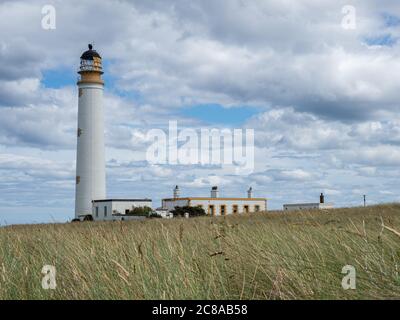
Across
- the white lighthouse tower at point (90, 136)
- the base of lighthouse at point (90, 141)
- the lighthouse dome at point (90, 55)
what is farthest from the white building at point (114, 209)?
the lighthouse dome at point (90, 55)

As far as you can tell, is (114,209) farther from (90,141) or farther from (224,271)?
(224,271)

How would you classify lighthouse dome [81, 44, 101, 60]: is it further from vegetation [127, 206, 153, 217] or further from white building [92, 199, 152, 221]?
vegetation [127, 206, 153, 217]

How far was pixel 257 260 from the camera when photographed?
5.04 metres

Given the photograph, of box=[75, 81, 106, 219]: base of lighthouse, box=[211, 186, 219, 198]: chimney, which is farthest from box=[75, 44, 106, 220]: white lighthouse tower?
box=[211, 186, 219, 198]: chimney

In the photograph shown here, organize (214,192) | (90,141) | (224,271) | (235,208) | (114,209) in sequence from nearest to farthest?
1. (224,271)
2. (90,141)
3. (114,209)
4. (214,192)
5. (235,208)

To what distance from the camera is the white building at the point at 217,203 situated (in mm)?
48281

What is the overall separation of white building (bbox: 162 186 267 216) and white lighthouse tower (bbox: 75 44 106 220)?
1110 centimetres

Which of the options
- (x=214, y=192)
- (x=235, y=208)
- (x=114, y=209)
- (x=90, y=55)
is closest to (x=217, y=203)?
(x=214, y=192)

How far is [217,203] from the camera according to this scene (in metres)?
50.6

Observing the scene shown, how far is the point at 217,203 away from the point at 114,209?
13.4 m

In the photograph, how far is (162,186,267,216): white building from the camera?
48.3 meters

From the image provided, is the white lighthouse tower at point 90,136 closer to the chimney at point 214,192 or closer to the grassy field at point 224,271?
the chimney at point 214,192

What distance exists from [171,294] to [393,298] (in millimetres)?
1671
